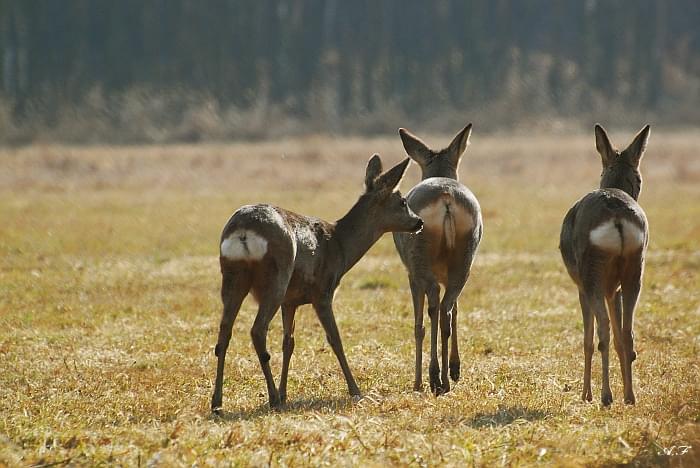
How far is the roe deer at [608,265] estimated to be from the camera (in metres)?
10.2

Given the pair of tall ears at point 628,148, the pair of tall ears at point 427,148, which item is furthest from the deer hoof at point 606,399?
the pair of tall ears at point 427,148

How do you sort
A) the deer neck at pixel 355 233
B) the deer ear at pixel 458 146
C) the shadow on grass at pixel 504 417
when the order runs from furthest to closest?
the deer ear at pixel 458 146
the deer neck at pixel 355 233
the shadow on grass at pixel 504 417

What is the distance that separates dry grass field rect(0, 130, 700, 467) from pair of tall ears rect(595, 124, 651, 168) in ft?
8.38

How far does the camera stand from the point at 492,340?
14.4 meters

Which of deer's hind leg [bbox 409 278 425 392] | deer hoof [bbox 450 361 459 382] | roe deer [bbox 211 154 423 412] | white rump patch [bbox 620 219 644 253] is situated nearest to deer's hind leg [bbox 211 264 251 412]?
roe deer [bbox 211 154 423 412]

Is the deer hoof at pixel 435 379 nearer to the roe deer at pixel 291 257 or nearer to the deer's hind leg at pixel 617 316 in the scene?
the roe deer at pixel 291 257

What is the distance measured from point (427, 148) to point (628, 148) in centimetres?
284

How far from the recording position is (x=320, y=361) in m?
13.1

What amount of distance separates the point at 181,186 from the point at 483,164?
17.4 m

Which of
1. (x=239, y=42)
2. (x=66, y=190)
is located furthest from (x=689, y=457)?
(x=239, y=42)

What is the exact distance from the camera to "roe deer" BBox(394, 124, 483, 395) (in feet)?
37.6

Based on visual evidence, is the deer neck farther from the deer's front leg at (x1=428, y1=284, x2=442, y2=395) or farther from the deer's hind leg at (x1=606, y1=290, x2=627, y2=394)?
the deer's hind leg at (x1=606, y1=290, x2=627, y2=394)

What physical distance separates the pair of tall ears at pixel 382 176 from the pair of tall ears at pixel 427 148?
5.59ft

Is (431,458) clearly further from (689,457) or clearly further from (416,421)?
(689,457)
